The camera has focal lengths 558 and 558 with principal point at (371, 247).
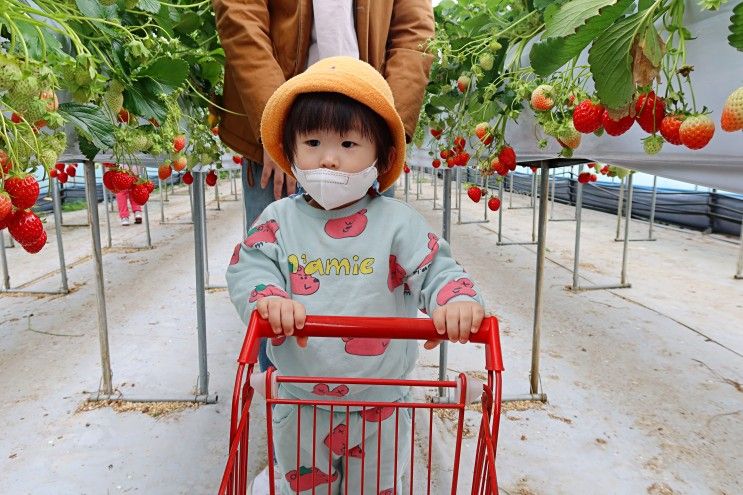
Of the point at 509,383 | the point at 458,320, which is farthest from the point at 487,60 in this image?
the point at 509,383

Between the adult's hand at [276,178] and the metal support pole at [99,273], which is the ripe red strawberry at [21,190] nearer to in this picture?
the adult's hand at [276,178]

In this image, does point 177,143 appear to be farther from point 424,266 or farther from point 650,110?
point 650,110

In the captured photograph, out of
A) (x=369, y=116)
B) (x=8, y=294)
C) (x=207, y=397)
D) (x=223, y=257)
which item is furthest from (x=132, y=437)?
(x=223, y=257)

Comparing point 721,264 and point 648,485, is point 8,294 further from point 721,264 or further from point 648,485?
point 721,264

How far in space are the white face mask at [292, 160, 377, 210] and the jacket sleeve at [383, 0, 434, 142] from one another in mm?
297

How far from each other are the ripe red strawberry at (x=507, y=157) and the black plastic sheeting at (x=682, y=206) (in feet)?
9.41

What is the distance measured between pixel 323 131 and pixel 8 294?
3.66 m

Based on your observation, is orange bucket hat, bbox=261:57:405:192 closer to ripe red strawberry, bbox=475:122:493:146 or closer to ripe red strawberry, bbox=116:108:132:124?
ripe red strawberry, bbox=116:108:132:124

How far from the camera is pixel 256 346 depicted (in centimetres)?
74

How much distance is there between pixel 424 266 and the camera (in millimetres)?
979

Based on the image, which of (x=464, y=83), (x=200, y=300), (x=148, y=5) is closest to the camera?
(x=148, y=5)

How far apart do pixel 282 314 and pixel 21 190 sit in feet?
1.15

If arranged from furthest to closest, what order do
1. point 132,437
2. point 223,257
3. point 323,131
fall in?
1. point 223,257
2. point 132,437
3. point 323,131

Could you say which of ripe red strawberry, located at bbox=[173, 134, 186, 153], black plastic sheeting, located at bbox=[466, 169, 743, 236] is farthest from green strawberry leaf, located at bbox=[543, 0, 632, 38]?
black plastic sheeting, located at bbox=[466, 169, 743, 236]
